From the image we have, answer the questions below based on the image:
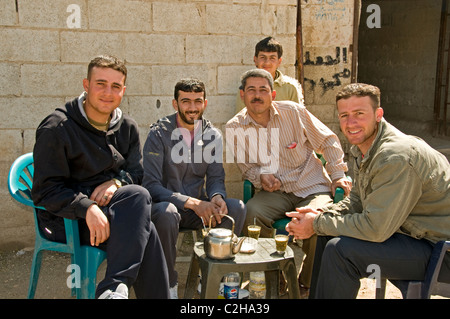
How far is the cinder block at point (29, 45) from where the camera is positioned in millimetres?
4184

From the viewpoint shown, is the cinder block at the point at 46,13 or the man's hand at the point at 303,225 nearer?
the man's hand at the point at 303,225

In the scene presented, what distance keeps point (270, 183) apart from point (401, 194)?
1559mm

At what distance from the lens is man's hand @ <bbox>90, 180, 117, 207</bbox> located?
9.75 feet

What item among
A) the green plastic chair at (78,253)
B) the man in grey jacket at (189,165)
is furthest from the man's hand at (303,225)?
the green plastic chair at (78,253)

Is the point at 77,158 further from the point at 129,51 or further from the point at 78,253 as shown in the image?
the point at 129,51

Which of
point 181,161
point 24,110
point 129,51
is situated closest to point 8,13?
point 24,110

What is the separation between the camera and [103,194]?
2990 mm

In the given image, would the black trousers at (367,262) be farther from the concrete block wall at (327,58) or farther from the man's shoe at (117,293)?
the concrete block wall at (327,58)

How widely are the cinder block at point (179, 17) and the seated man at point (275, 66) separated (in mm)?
664

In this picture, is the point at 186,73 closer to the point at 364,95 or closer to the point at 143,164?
the point at 143,164

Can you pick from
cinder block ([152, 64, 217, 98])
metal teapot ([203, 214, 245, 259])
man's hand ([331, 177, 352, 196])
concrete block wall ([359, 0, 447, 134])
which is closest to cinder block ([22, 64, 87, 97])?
cinder block ([152, 64, 217, 98])

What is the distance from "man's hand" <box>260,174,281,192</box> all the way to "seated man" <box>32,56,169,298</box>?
3.90ft

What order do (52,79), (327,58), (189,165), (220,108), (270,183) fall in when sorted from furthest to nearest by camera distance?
(327,58) → (220,108) → (52,79) → (270,183) → (189,165)
